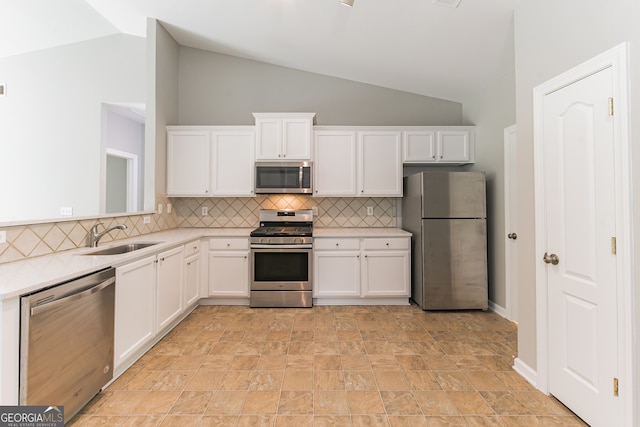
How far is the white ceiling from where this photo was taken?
8.67ft

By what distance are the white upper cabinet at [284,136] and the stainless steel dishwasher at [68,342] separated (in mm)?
2234

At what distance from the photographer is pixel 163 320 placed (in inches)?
104

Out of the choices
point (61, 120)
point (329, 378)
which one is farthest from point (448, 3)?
point (61, 120)

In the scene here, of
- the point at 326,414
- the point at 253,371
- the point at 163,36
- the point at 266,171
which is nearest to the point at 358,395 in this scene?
the point at 326,414

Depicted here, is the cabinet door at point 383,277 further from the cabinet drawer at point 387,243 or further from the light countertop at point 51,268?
Answer: the light countertop at point 51,268

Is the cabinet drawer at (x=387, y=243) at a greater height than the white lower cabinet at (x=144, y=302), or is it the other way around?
the cabinet drawer at (x=387, y=243)

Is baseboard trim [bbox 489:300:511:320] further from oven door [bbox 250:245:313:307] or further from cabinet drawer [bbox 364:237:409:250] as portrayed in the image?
oven door [bbox 250:245:313:307]

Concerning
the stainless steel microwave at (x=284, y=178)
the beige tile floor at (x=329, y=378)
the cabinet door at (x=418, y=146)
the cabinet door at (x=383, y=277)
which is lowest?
the beige tile floor at (x=329, y=378)

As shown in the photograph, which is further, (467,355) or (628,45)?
(467,355)

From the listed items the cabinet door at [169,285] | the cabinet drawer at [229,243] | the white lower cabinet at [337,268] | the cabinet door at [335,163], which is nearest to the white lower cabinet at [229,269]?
the cabinet drawer at [229,243]

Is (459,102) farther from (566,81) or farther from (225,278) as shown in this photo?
(225,278)

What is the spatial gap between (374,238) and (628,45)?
2544 mm

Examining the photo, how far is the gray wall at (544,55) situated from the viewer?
143 centimetres

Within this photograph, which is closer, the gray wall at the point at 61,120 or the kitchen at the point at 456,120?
the kitchen at the point at 456,120
